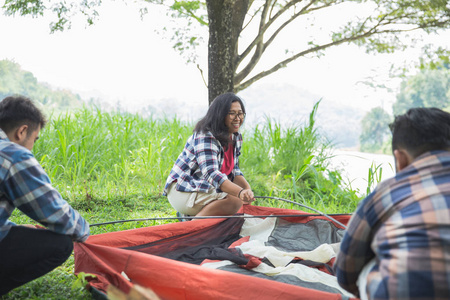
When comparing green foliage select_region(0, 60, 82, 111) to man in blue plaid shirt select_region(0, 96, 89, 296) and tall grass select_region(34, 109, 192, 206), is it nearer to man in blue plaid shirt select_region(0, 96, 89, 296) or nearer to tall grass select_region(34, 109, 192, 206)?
Result: tall grass select_region(34, 109, 192, 206)

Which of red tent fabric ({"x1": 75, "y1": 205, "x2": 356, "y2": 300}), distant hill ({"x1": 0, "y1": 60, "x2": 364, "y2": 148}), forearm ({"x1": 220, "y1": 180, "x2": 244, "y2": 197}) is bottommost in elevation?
red tent fabric ({"x1": 75, "y1": 205, "x2": 356, "y2": 300})

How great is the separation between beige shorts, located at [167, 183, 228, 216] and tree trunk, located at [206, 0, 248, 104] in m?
1.61

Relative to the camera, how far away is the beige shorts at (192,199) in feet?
8.70

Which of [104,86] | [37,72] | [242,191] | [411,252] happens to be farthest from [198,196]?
[104,86]

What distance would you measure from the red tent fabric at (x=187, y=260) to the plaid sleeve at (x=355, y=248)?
161mm

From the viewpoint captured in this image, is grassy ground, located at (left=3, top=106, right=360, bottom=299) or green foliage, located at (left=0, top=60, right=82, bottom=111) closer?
grassy ground, located at (left=3, top=106, right=360, bottom=299)

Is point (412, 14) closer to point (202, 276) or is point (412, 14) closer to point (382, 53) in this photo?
point (382, 53)

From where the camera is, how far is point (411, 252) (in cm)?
97

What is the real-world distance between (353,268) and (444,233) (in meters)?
0.31

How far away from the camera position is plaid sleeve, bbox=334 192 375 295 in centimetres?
112

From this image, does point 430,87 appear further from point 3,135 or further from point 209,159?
point 3,135

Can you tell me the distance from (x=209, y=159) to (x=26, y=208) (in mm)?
1187

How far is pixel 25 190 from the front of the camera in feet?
4.87

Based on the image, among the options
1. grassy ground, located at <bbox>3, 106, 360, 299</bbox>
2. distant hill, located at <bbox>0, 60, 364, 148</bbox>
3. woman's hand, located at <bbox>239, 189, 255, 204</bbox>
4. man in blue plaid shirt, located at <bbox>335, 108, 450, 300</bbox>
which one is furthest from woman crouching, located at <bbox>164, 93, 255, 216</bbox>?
distant hill, located at <bbox>0, 60, 364, 148</bbox>
